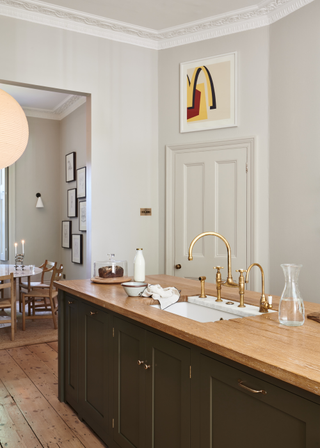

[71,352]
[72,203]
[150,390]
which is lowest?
[71,352]

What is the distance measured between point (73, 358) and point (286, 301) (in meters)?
1.78

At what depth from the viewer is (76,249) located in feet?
21.7

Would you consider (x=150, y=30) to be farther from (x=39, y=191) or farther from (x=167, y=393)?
(x=167, y=393)

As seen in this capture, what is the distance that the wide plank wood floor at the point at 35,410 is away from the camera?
2.55m

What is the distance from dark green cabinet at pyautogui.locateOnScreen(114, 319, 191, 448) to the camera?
1.72 metres

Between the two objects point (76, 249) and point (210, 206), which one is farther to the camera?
point (76, 249)

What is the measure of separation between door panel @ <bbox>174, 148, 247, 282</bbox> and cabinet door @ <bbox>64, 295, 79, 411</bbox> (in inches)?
73.5

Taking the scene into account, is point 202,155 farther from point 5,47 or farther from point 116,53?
point 5,47

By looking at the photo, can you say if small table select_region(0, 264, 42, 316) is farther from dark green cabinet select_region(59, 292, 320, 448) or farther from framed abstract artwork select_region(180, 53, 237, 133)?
framed abstract artwork select_region(180, 53, 237, 133)

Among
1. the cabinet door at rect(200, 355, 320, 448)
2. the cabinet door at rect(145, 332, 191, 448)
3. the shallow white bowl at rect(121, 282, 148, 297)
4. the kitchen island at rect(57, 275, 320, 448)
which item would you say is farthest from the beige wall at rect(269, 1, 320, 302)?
the cabinet door at rect(200, 355, 320, 448)

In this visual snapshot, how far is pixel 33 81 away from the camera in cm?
417

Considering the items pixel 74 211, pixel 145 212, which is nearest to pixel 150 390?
pixel 145 212

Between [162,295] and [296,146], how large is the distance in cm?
222

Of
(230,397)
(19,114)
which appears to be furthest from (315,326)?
(19,114)
